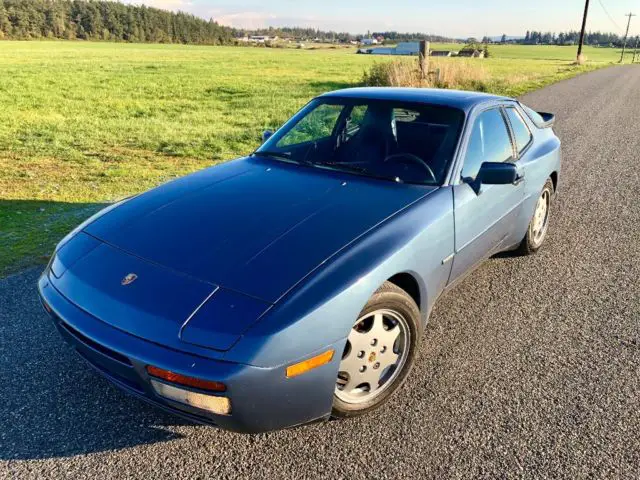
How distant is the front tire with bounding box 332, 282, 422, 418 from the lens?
2307 mm

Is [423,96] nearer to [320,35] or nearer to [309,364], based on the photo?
[309,364]

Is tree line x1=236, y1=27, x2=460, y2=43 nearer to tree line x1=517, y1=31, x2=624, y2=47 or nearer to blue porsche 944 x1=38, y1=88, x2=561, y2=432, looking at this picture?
tree line x1=517, y1=31, x2=624, y2=47

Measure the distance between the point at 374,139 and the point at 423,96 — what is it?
20.2 inches

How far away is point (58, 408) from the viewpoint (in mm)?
2404

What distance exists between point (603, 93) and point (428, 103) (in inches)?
709

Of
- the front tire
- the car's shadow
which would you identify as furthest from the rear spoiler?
the car's shadow

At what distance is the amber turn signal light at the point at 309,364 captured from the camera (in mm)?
1959

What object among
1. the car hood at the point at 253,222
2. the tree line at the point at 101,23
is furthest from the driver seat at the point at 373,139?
the tree line at the point at 101,23

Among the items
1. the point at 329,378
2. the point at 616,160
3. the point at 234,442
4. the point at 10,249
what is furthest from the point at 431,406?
the point at 616,160

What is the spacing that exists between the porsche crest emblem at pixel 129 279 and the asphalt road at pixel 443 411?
0.69 metres

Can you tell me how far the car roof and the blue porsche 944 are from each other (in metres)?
0.02

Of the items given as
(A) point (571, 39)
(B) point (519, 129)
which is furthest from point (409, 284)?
(A) point (571, 39)

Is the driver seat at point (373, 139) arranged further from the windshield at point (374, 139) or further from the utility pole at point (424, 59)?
the utility pole at point (424, 59)

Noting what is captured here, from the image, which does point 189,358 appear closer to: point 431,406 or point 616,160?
point 431,406
